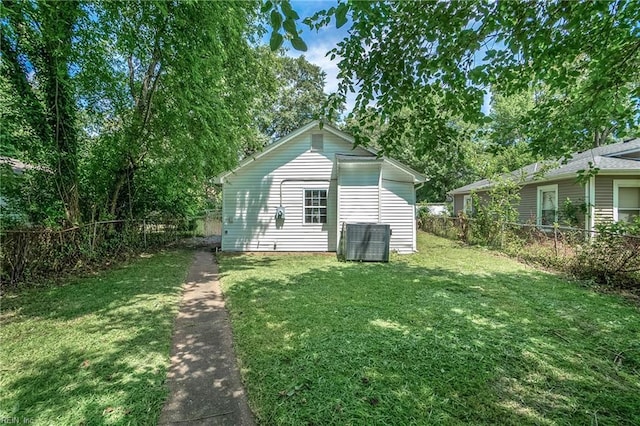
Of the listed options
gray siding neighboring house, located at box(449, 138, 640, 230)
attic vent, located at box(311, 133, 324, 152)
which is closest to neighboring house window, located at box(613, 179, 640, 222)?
gray siding neighboring house, located at box(449, 138, 640, 230)

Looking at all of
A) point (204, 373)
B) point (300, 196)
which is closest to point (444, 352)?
point (204, 373)

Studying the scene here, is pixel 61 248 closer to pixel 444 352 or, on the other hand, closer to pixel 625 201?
pixel 444 352

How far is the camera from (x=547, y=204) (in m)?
12.4

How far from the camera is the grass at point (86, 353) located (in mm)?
2455

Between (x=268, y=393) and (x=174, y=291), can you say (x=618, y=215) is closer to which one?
(x=268, y=393)

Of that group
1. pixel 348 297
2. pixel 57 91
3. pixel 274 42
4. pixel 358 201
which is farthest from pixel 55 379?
pixel 358 201

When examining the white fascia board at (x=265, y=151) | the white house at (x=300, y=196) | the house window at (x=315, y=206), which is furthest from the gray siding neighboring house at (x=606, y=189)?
the white fascia board at (x=265, y=151)

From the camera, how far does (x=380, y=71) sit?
3.05 meters

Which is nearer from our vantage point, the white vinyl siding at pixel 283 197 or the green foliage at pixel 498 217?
the green foliage at pixel 498 217

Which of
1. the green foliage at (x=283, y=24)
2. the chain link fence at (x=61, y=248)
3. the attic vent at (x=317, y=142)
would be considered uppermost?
the attic vent at (x=317, y=142)

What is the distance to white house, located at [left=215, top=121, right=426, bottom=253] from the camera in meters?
10.8

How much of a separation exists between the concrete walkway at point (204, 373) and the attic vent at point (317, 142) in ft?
23.6

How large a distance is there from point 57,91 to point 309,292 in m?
6.92

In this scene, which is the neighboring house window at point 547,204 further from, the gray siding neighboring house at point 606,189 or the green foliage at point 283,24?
the green foliage at point 283,24
